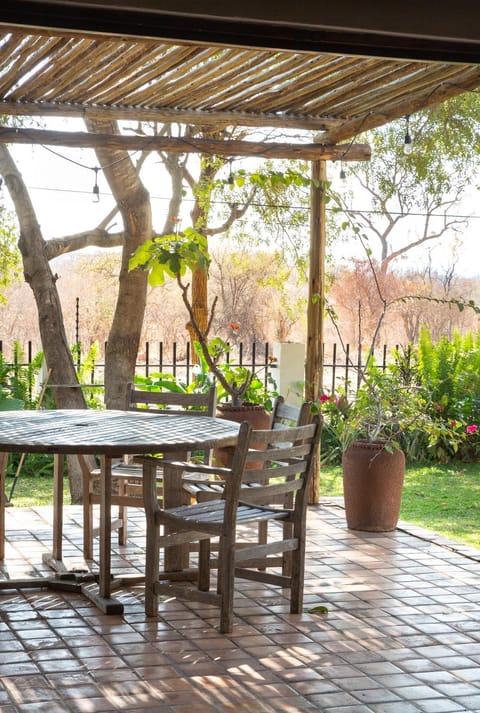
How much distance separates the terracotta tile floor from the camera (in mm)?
3242

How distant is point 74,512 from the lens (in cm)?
632

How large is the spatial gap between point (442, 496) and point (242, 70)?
3993 mm

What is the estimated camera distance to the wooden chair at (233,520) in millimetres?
3898

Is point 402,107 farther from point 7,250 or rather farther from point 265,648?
point 7,250

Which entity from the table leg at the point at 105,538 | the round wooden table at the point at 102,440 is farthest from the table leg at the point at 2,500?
the table leg at the point at 105,538

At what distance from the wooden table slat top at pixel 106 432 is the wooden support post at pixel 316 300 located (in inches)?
70.9

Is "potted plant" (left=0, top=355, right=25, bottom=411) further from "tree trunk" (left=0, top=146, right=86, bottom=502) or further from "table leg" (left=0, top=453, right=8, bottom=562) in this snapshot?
"table leg" (left=0, top=453, right=8, bottom=562)

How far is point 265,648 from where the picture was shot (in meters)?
3.77

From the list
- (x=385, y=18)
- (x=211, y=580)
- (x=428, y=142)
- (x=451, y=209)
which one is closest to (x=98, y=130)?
(x=428, y=142)

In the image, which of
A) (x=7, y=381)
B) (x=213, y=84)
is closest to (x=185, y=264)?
(x=213, y=84)

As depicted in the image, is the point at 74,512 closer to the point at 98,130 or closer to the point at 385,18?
the point at 98,130

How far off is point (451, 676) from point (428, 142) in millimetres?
8187

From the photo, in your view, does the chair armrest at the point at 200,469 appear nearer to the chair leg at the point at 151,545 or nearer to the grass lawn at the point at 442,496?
the chair leg at the point at 151,545

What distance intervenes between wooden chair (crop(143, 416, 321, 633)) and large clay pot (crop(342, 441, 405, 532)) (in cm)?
155
